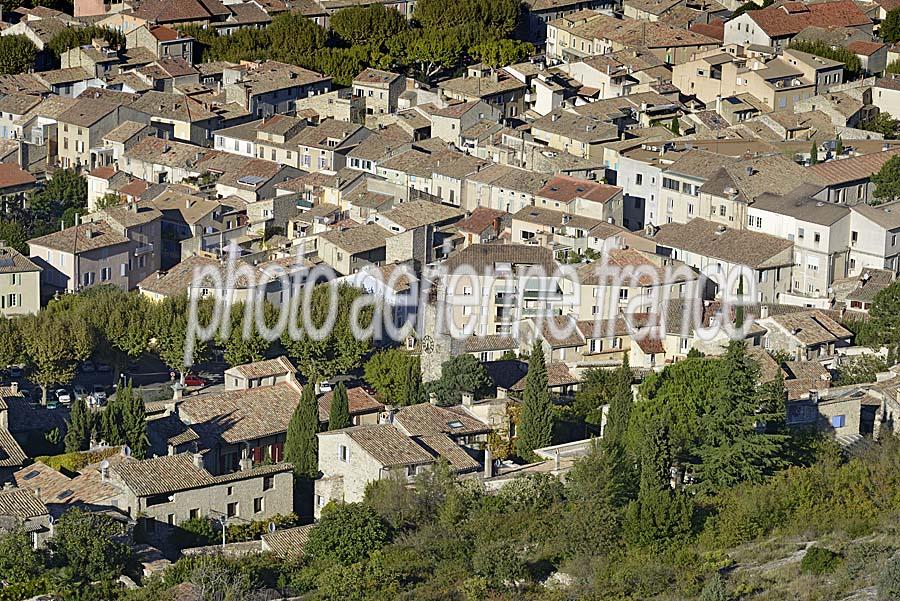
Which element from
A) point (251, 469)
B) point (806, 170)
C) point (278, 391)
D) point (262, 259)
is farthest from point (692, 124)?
point (251, 469)

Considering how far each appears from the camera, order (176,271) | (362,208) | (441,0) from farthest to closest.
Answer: (441,0)
(362,208)
(176,271)

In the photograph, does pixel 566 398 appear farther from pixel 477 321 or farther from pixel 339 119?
pixel 339 119

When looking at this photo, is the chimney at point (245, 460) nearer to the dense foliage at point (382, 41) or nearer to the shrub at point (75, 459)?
the shrub at point (75, 459)

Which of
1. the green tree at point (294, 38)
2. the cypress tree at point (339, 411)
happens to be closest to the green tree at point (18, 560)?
the cypress tree at point (339, 411)

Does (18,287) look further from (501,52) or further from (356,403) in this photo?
(501,52)

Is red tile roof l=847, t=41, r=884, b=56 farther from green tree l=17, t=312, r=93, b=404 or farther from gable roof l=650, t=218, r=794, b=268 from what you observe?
green tree l=17, t=312, r=93, b=404

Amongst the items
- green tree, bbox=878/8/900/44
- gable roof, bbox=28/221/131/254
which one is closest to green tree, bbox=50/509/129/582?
gable roof, bbox=28/221/131/254

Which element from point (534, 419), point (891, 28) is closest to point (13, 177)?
point (534, 419)
